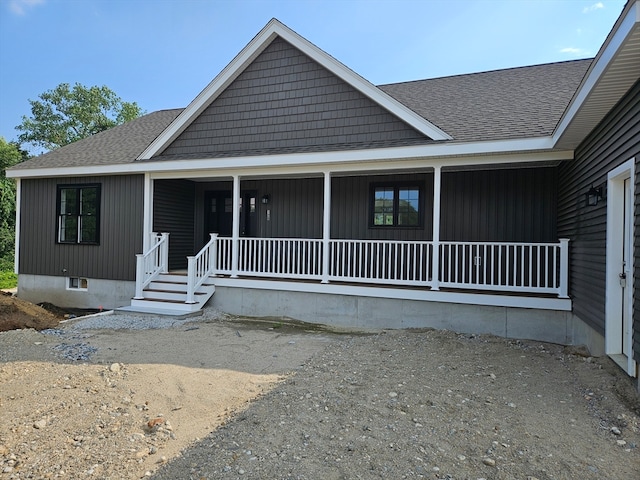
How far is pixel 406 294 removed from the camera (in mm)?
7863

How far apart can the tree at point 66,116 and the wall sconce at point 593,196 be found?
37.9 metres

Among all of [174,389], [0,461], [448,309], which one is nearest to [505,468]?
[174,389]

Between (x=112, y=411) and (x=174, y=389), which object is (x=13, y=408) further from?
(x=174, y=389)

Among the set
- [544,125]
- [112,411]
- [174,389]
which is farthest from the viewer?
[544,125]

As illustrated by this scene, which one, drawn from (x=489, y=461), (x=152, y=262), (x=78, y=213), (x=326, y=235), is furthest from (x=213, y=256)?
(x=489, y=461)

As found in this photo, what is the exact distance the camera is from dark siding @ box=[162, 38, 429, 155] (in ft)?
28.1

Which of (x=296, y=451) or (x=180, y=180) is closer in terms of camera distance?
(x=296, y=451)

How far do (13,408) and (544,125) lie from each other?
311 inches

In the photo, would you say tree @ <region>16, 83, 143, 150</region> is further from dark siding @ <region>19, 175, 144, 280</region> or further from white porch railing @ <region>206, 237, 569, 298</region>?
white porch railing @ <region>206, 237, 569, 298</region>

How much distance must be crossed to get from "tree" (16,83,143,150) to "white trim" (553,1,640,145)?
38014 millimetres

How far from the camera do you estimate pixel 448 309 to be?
7.58 metres

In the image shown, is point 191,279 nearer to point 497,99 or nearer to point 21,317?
point 21,317

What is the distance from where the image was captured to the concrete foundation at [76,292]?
10484 millimetres

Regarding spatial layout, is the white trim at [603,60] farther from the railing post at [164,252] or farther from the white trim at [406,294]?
the railing post at [164,252]
